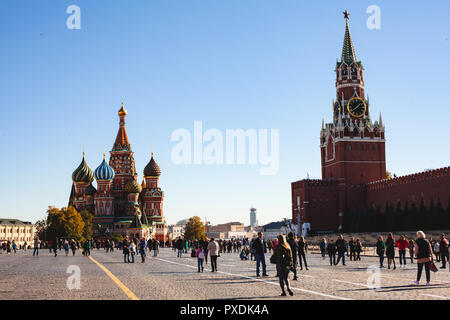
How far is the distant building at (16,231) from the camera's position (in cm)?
13112

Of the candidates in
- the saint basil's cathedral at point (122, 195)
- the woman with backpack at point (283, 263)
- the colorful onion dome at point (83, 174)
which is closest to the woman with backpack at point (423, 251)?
the woman with backpack at point (283, 263)

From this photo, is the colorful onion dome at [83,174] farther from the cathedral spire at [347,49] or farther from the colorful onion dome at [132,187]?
the cathedral spire at [347,49]

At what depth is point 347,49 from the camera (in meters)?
93.1

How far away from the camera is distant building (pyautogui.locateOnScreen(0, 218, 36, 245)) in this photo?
13112 centimetres

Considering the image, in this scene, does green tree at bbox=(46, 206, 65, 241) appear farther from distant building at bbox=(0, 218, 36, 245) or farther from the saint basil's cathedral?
distant building at bbox=(0, 218, 36, 245)

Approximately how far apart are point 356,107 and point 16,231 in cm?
9296

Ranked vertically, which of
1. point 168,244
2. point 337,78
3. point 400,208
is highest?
point 337,78

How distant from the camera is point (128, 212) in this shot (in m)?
93.7

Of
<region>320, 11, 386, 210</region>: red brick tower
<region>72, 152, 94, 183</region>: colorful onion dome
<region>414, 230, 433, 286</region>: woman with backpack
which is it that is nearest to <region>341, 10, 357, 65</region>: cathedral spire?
<region>320, 11, 386, 210</region>: red brick tower

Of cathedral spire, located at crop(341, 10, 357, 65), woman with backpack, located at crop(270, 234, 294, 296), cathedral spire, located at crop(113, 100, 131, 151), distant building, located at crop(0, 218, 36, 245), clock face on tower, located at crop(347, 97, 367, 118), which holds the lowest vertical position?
distant building, located at crop(0, 218, 36, 245)

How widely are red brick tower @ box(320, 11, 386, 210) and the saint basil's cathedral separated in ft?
101
